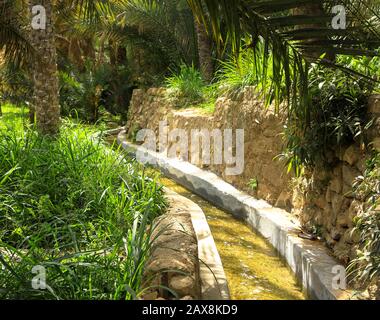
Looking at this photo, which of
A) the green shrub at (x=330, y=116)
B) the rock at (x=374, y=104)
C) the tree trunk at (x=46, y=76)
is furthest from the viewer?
the tree trunk at (x=46, y=76)

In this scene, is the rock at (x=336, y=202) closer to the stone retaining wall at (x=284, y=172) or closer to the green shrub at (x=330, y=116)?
the stone retaining wall at (x=284, y=172)

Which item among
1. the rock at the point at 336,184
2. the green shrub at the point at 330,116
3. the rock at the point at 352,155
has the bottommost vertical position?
the rock at the point at 336,184

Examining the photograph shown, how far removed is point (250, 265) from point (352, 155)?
156 cm

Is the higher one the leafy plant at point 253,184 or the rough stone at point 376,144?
the rough stone at point 376,144

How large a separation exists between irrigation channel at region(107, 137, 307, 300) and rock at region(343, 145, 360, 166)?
4.07 feet

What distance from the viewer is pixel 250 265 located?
5219mm

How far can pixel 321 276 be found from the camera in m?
4.14

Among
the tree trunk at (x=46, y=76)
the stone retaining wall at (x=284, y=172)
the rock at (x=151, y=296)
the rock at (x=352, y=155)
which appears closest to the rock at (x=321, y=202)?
the stone retaining wall at (x=284, y=172)

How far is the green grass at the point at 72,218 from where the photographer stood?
2977mm

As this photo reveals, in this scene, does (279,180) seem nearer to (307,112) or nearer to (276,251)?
(276,251)

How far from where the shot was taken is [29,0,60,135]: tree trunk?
6320 millimetres

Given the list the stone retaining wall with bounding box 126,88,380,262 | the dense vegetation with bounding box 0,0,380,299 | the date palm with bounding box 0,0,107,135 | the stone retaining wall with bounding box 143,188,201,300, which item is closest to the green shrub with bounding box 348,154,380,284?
the dense vegetation with bounding box 0,0,380,299

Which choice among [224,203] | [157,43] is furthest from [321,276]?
[157,43]

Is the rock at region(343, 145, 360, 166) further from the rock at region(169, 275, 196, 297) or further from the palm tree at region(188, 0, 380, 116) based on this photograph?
the rock at region(169, 275, 196, 297)
